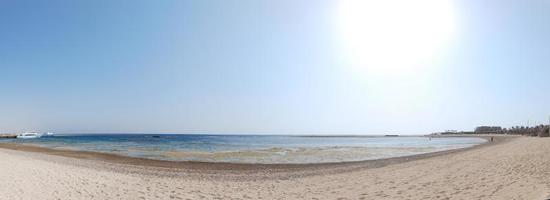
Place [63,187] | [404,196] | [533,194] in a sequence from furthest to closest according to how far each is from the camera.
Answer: [63,187]
[404,196]
[533,194]

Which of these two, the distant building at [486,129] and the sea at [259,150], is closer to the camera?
the sea at [259,150]

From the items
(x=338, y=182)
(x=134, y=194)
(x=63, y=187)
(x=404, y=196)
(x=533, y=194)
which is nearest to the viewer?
(x=533, y=194)

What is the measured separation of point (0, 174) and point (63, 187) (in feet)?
15.1

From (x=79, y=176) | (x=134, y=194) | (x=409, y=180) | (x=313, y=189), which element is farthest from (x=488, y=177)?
(x=79, y=176)

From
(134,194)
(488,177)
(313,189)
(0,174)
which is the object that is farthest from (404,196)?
(0,174)

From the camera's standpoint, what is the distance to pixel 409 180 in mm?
12898

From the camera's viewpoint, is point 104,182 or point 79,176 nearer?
point 104,182

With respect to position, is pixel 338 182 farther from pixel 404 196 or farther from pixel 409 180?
pixel 404 196

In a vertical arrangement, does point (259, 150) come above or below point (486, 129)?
below

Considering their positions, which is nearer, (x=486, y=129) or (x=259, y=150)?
(x=259, y=150)

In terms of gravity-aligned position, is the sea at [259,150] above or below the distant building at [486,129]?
below

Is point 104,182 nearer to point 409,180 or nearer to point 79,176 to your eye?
point 79,176

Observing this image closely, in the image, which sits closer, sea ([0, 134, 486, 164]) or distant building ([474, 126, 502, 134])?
sea ([0, 134, 486, 164])

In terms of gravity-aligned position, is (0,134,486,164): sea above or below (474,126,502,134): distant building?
below
